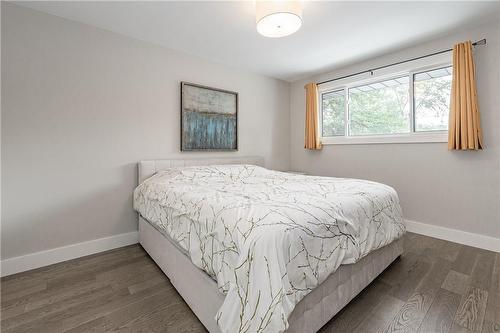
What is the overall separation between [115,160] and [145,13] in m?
1.48

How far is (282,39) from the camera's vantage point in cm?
262

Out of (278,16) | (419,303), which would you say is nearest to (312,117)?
(278,16)

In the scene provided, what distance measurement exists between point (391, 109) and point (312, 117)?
1.13 meters

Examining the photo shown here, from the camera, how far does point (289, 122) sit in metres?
4.30

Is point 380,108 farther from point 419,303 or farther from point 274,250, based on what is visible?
point 274,250

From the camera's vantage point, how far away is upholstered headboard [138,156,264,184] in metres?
2.53

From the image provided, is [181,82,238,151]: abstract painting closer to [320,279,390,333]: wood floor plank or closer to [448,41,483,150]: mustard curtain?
[320,279,390,333]: wood floor plank

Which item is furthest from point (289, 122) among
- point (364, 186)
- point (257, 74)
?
point (364, 186)

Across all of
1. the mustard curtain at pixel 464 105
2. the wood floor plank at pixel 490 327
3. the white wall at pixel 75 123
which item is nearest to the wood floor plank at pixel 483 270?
the wood floor plank at pixel 490 327

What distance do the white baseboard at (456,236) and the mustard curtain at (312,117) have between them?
1.71 meters

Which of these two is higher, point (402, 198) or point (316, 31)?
point (316, 31)

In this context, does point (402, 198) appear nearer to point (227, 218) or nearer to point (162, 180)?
→ point (227, 218)

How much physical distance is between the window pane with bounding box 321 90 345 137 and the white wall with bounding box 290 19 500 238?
1.17ft

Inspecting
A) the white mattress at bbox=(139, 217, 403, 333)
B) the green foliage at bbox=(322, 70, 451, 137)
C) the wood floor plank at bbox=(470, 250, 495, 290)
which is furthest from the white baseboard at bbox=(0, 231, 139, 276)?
the green foliage at bbox=(322, 70, 451, 137)
